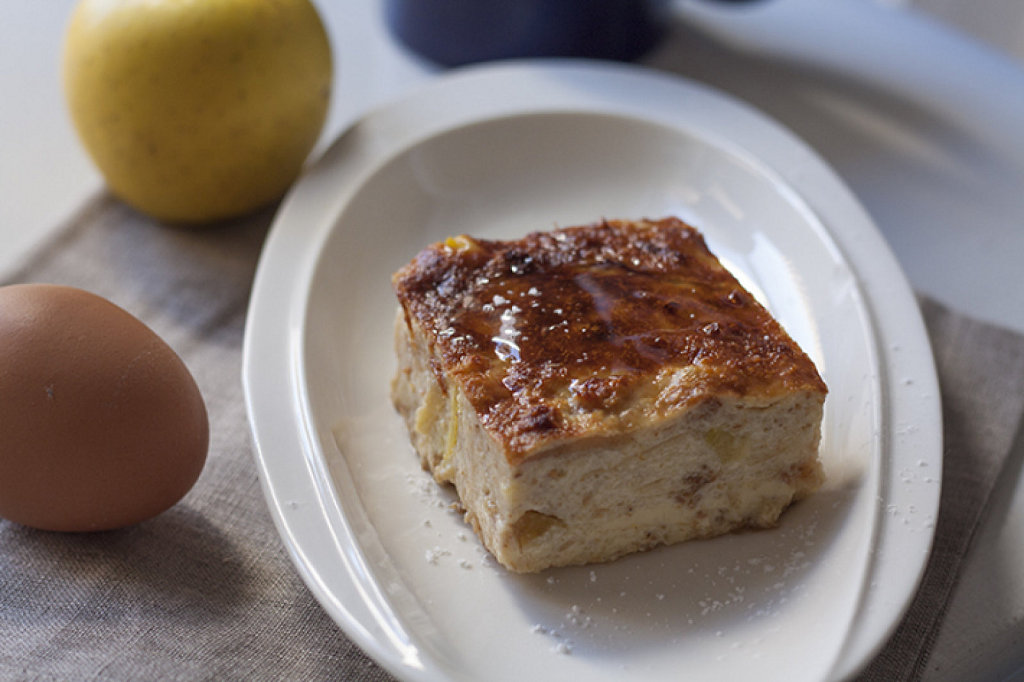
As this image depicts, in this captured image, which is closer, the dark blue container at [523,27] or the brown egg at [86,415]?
the brown egg at [86,415]

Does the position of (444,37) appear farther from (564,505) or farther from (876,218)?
(564,505)

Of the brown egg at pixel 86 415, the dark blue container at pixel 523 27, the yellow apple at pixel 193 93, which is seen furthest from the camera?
the dark blue container at pixel 523 27

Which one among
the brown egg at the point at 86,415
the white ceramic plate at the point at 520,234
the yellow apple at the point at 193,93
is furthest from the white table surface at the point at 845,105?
the brown egg at the point at 86,415

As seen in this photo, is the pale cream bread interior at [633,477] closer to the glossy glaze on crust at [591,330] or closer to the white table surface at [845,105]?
the glossy glaze on crust at [591,330]

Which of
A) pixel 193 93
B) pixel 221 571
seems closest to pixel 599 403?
pixel 221 571

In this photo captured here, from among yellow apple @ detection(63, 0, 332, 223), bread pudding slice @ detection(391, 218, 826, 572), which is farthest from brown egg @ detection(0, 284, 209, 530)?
yellow apple @ detection(63, 0, 332, 223)

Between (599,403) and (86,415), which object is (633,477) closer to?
(599,403)

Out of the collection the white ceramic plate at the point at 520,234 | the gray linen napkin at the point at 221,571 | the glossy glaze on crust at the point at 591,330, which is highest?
the glossy glaze on crust at the point at 591,330

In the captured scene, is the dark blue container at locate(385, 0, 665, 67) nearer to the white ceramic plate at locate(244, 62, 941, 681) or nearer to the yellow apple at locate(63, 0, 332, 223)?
the white ceramic plate at locate(244, 62, 941, 681)

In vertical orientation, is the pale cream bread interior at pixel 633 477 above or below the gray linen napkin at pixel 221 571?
above
